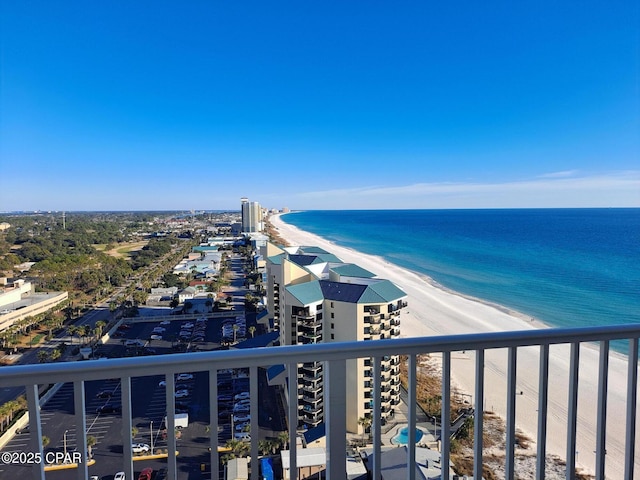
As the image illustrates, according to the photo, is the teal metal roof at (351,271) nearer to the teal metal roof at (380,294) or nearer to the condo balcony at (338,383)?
the teal metal roof at (380,294)

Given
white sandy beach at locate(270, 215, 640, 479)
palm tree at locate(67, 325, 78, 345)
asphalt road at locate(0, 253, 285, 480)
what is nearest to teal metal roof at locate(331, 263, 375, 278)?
white sandy beach at locate(270, 215, 640, 479)

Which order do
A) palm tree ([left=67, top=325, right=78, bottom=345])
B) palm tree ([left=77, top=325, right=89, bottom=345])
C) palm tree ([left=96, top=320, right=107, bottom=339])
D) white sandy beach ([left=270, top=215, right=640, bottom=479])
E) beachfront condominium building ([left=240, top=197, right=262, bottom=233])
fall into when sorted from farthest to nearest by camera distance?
beachfront condominium building ([left=240, top=197, right=262, bottom=233]) → palm tree ([left=96, top=320, right=107, bottom=339]) → palm tree ([left=67, top=325, right=78, bottom=345]) → palm tree ([left=77, top=325, right=89, bottom=345]) → white sandy beach ([left=270, top=215, right=640, bottom=479])

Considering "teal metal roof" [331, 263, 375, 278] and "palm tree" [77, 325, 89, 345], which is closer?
"teal metal roof" [331, 263, 375, 278]

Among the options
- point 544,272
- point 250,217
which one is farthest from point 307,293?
point 250,217

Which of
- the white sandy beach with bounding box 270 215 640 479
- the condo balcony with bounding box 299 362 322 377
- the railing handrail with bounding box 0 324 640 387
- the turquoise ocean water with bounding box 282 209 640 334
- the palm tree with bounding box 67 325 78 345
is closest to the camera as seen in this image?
the railing handrail with bounding box 0 324 640 387

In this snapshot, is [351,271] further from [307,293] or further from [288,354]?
[288,354]

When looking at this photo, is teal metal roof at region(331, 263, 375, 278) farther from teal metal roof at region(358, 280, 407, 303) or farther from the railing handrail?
the railing handrail

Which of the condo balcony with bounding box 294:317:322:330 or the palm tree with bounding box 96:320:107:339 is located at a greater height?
the condo balcony with bounding box 294:317:322:330

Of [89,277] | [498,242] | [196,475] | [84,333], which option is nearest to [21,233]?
[89,277]
